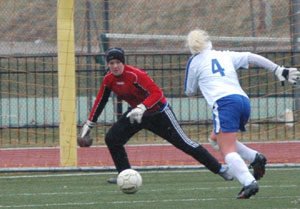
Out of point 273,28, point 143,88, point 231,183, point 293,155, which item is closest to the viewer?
point 143,88

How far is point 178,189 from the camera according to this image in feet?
30.6

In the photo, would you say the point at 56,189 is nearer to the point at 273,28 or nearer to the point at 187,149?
the point at 187,149

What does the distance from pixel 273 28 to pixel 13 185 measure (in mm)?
6102

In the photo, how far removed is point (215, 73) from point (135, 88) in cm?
148

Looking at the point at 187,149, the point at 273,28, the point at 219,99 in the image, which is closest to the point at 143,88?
the point at 187,149

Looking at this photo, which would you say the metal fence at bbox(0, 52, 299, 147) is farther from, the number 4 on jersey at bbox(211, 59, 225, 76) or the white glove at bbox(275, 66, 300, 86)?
the number 4 on jersey at bbox(211, 59, 225, 76)

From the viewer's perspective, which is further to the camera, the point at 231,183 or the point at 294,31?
the point at 294,31

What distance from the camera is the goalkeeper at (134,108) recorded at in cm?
919

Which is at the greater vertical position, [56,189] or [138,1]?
[138,1]

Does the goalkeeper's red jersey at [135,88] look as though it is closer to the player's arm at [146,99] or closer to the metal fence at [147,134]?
the player's arm at [146,99]

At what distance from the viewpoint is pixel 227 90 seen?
7.90 metres

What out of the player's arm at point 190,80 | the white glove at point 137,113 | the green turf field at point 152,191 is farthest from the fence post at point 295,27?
the player's arm at point 190,80

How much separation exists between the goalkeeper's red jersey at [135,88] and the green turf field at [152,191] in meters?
0.95

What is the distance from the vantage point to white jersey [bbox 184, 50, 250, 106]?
7.94 metres
